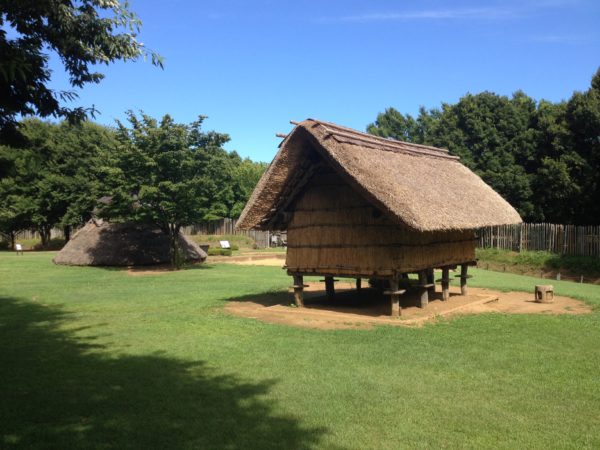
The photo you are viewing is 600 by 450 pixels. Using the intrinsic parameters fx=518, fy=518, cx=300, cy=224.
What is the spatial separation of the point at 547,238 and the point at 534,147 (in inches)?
389

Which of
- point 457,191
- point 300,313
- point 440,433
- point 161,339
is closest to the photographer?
point 440,433

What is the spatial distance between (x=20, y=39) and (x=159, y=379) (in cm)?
461

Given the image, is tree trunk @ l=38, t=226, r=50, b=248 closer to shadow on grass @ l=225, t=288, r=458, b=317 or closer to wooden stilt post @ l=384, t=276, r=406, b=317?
shadow on grass @ l=225, t=288, r=458, b=317

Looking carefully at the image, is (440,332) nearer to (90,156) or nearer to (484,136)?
(484,136)

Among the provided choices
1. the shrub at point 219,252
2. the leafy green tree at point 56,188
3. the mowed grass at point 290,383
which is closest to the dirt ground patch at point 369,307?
the mowed grass at point 290,383

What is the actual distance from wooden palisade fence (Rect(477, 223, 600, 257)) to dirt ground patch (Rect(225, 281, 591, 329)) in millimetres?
13764

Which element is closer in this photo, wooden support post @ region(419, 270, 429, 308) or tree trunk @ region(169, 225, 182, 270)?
wooden support post @ region(419, 270, 429, 308)

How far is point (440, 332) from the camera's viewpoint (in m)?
10.6

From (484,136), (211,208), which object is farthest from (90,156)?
(484,136)

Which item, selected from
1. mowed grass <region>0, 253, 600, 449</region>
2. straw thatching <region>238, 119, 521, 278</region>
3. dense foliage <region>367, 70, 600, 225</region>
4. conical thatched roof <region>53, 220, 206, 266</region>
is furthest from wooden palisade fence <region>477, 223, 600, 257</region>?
conical thatched roof <region>53, 220, 206, 266</region>

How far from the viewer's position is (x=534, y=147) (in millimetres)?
38250

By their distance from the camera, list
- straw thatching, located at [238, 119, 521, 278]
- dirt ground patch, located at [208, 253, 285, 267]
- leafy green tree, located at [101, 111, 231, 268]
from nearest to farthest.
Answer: straw thatching, located at [238, 119, 521, 278]
leafy green tree, located at [101, 111, 231, 268]
dirt ground patch, located at [208, 253, 285, 267]

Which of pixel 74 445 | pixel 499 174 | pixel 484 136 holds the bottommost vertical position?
pixel 74 445

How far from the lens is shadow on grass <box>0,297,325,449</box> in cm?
519
